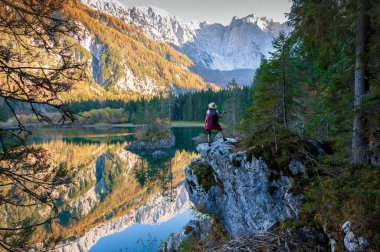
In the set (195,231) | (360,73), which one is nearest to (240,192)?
(195,231)

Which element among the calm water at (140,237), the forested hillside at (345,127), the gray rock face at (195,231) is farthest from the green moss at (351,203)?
the calm water at (140,237)

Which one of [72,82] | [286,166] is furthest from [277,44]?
[72,82]

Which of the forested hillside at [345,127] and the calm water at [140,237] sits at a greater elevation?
the forested hillside at [345,127]

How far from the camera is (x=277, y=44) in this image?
18781 millimetres

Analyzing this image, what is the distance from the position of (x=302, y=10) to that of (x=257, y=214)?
767 centimetres

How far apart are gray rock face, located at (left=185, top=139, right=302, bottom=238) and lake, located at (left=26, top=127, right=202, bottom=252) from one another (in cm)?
656

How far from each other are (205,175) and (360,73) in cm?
889

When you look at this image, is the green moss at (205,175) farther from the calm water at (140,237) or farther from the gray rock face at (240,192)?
the calm water at (140,237)

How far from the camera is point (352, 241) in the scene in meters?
5.23

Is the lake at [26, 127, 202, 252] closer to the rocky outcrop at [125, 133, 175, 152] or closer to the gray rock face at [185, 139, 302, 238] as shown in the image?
the gray rock face at [185, 139, 302, 238]

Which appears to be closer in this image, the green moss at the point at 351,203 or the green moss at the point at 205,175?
the green moss at the point at 351,203

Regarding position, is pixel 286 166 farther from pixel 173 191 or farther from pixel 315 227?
pixel 173 191

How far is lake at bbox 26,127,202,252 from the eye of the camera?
993 inches

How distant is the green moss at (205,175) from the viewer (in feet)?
47.8
